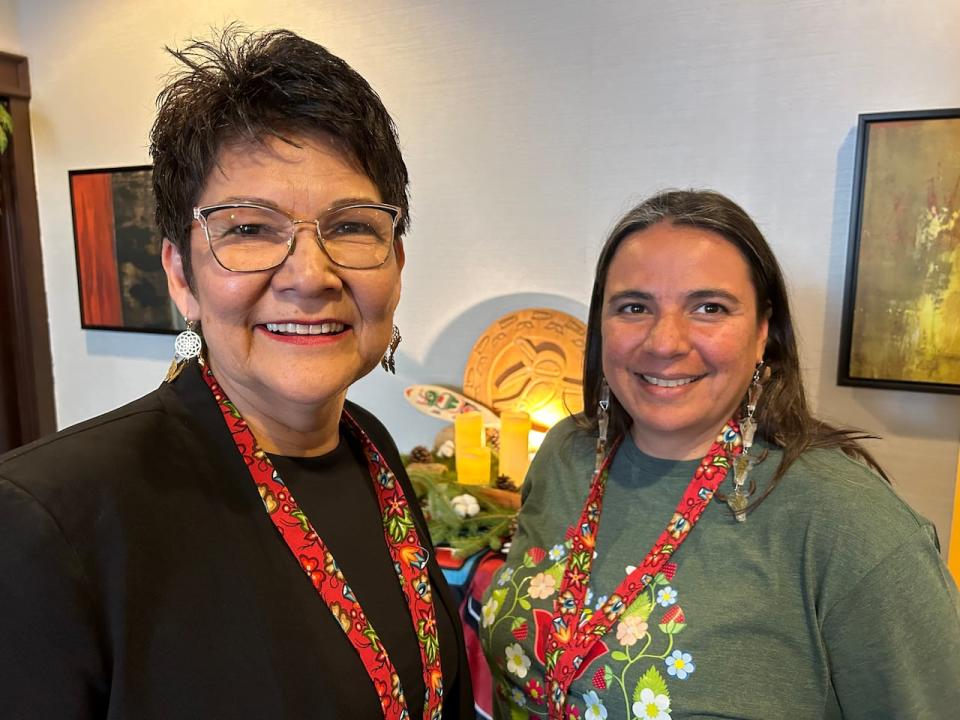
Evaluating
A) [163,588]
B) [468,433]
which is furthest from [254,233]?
[468,433]

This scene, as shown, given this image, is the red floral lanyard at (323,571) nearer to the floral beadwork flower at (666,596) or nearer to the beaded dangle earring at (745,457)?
the floral beadwork flower at (666,596)

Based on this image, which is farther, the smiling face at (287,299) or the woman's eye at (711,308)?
the woman's eye at (711,308)

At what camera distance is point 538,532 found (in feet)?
4.47

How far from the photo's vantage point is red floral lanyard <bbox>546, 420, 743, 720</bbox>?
44.5 inches

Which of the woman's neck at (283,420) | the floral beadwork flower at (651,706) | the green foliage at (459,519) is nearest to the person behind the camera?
the woman's neck at (283,420)

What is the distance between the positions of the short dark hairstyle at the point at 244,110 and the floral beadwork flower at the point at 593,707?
90 cm

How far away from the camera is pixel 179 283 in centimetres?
92

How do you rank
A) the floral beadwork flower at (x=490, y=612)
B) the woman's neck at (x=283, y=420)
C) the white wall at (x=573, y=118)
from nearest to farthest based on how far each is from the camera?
the woman's neck at (x=283, y=420) < the floral beadwork flower at (x=490, y=612) < the white wall at (x=573, y=118)

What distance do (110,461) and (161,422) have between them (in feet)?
0.32

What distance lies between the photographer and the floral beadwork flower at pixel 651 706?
3.45ft

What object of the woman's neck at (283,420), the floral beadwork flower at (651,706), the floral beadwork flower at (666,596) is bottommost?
the floral beadwork flower at (651,706)

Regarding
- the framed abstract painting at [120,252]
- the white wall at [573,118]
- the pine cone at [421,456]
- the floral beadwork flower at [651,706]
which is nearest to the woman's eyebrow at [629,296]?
the floral beadwork flower at [651,706]

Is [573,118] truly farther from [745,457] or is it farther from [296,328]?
[296,328]

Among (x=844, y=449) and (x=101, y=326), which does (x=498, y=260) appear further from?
(x=101, y=326)
